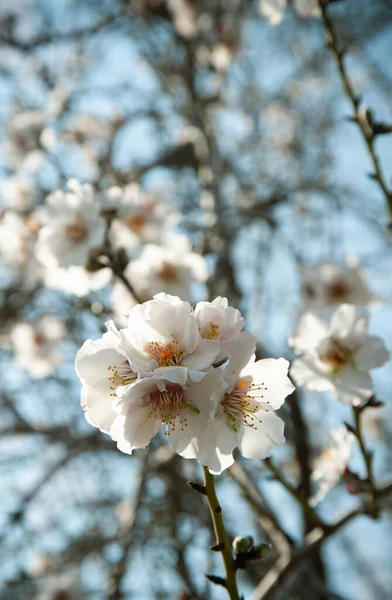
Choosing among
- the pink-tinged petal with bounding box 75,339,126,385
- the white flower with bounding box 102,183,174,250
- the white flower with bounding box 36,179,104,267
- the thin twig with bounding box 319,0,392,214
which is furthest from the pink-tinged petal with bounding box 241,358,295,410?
the white flower with bounding box 102,183,174,250

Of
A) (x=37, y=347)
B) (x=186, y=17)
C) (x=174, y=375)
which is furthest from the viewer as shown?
(x=186, y=17)

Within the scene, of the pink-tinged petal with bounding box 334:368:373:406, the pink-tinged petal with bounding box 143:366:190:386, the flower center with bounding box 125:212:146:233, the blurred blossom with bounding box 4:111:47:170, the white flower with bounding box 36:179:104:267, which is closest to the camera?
the pink-tinged petal with bounding box 143:366:190:386

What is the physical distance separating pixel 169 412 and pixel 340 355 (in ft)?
2.19

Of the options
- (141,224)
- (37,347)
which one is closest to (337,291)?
(141,224)

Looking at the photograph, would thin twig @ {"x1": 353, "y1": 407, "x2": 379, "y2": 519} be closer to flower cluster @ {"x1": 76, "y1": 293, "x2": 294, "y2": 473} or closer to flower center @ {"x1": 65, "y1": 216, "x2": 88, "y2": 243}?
flower cluster @ {"x1": 76, "y1": 293, "x2": 294, "y2": 473}

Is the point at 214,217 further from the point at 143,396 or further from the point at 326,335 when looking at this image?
the point at 143,396

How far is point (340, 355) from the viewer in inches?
54.9

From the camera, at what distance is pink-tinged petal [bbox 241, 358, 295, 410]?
35.9 inches

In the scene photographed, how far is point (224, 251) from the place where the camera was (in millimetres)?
2525

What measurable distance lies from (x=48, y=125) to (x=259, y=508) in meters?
2.64

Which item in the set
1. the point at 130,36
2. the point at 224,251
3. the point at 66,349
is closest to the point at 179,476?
the point at 66,349

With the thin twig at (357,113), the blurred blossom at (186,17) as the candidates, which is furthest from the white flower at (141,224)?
the blurred blossom at (186,17)

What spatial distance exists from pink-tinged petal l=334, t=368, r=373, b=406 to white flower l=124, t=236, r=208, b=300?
950 millimetres

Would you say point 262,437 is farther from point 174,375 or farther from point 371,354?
point 371,354
